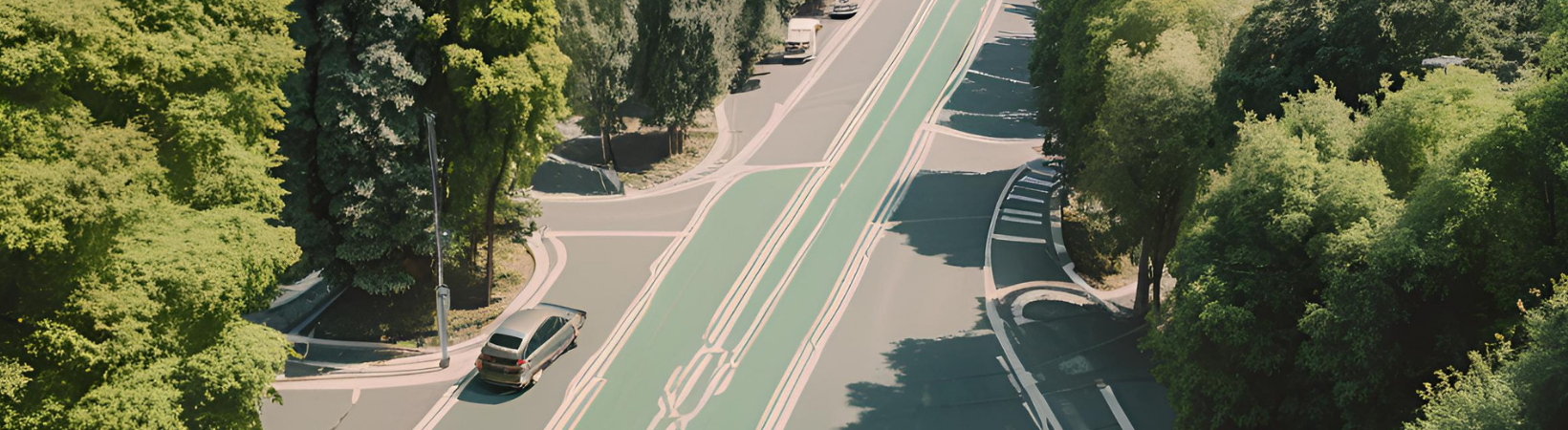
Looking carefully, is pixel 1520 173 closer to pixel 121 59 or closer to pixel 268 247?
pixel 268 247

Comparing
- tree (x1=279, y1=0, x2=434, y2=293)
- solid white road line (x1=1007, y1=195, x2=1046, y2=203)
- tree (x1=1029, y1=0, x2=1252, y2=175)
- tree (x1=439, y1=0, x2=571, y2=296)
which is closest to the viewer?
tree (x1=279, y1=0, x2=434, y2=293)

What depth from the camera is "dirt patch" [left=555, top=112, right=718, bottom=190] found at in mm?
45125

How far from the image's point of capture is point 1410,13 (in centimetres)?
2516

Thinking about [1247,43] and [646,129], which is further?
[646,129]

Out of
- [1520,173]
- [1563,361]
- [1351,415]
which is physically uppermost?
[1520,173]

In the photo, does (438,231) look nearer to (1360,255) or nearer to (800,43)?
(1360,255)

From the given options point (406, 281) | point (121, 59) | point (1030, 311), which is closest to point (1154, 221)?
point (1030, 311)

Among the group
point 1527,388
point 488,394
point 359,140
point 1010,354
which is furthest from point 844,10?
point 1527,388

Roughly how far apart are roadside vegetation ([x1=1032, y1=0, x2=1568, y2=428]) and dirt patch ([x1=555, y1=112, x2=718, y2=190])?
74.1 feet

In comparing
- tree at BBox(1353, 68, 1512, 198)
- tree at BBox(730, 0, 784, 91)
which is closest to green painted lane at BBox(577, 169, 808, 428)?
tree at BBox(730, 0, 784, 91)

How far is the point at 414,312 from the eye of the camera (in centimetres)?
3173

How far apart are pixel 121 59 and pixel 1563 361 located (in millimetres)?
23154

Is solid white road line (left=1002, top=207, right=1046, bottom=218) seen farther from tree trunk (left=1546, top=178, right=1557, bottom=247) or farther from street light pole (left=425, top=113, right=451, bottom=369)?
tree trunk (left=1546, top=178, right=1557, bottom=247)

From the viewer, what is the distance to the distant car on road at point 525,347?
90.4 ft
